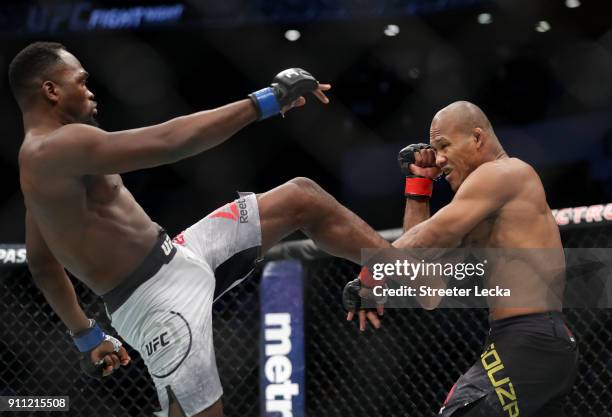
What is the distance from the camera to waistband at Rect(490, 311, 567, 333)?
7.07 ft

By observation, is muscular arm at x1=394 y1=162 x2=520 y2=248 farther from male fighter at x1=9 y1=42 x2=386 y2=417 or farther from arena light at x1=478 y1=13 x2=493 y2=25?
arena light at x1=478 y1=13 x2=493 y2=25

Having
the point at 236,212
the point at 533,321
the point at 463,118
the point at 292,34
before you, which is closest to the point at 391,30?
the point at 292,34

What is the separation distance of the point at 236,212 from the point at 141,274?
0.34m

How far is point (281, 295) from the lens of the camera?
2887 millimetres

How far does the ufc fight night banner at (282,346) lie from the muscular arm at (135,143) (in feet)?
3.06

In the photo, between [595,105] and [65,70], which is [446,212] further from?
[595,105]

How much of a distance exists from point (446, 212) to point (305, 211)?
0.40 m

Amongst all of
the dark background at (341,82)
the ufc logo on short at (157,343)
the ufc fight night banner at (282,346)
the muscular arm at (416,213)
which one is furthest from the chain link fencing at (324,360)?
the dark background at (341,82)

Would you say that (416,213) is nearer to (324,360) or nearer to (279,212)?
(279,212)

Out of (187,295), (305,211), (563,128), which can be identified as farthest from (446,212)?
(563,128)

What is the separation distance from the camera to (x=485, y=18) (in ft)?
19.3

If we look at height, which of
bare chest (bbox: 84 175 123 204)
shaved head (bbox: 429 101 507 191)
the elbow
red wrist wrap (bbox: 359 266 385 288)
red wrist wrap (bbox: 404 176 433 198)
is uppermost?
shaved head (bbox: 429 101 507 191)

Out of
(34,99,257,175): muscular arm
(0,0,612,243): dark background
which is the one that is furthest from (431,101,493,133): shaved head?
(0,0,612,243): dark background

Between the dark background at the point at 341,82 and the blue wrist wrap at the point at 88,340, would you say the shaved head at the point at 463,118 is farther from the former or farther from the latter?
the dark background at the point at 341,82
